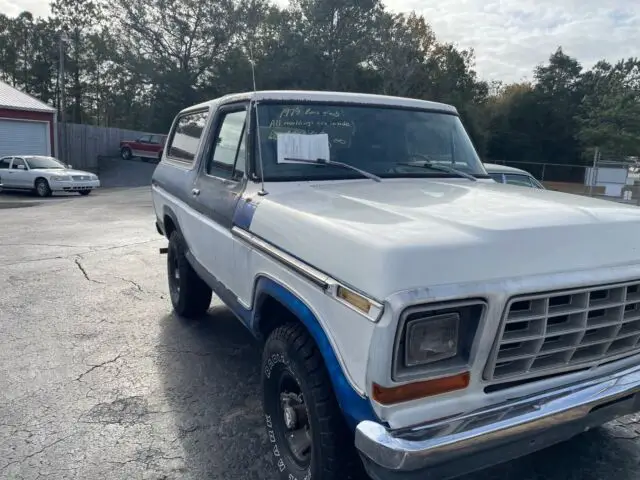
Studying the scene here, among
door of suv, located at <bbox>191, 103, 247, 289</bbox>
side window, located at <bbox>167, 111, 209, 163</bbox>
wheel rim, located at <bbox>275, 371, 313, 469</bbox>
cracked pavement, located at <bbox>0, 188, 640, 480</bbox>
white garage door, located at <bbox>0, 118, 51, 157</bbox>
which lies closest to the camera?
wheel rim, located at <bbox>275, 371, 313, 469</bbox>

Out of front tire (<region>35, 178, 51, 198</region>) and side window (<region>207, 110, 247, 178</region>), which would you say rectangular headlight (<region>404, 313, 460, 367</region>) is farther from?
front tire (<region>35, 178, 51, 198</region>)

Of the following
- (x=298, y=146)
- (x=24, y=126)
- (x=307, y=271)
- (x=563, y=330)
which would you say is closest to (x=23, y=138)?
(x=24, y=126)

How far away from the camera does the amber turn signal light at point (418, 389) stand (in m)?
1.93

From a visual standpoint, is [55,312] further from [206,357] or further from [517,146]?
[517,146]

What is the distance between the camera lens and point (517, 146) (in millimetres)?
38188

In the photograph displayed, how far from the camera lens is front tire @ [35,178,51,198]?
18016mm

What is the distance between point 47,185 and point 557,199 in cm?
1853

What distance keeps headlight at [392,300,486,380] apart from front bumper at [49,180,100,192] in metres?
18.6

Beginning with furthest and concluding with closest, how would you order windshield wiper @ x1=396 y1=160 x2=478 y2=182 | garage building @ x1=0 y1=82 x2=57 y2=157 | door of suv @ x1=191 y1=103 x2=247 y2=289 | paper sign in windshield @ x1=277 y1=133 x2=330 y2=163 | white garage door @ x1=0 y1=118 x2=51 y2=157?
1. white garage door @ x1=0 y1=118 x2=51 y2=157
2. garage building @ x1=0 y1=82 x2=57 y2=157
3. windshield wiper @ x1=396 y1=160 x2=478 y2=182
4. door of suv @ x1=191 y1=103 x2=247 y2=289
5. paper sign in windshield @ x1=277 y1=133 x2=330 y2=163

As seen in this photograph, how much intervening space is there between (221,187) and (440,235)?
2037 mm

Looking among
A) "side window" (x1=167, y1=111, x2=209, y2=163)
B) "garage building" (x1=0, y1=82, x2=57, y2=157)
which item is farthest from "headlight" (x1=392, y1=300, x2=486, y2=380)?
"garage building" (x1=0, y1=82, x2=57, y2=157)

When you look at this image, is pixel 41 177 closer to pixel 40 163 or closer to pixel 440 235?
pixel 40 163

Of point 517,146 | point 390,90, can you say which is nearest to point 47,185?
point 390,90

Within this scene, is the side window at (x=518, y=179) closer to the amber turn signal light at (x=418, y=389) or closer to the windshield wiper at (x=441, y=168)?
the windshield wiper at (x=441, y=168)
